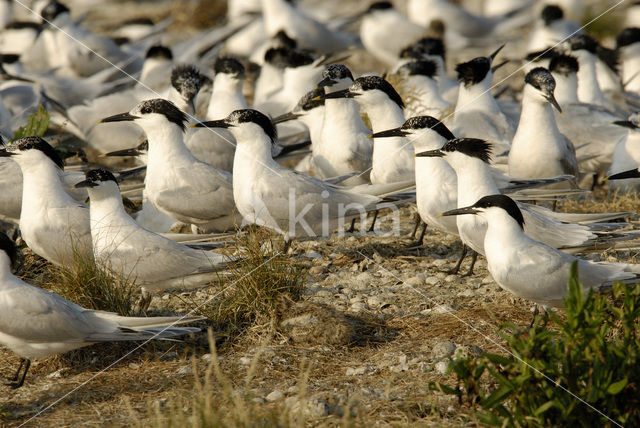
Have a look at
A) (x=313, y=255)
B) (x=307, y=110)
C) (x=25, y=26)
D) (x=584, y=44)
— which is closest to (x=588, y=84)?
(x=584, y=44)

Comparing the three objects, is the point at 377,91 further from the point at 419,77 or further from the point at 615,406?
the point at 615,406

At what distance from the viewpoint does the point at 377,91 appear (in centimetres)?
601

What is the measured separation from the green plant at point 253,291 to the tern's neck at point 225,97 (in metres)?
3.35

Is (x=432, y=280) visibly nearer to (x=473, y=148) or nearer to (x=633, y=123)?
(x=473, y=148)

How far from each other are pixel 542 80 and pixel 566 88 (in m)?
1.84

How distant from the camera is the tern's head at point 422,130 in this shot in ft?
17.3

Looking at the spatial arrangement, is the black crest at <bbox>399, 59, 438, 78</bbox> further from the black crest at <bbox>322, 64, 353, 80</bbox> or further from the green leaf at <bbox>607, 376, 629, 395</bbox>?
the green leaf at <bbox>607, 376, 629, 395</bbox>

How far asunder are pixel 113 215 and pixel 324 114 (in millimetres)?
2617

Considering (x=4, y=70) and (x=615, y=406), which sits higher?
(x=4, y=70)

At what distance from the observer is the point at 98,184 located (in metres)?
4.62

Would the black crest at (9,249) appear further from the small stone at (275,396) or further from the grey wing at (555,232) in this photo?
the grey wing at (555,232)

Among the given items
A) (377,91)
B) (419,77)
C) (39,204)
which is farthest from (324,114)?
(39,204)

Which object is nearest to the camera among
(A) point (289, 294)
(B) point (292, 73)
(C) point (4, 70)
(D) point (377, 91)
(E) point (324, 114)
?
(A) point (289, 294)

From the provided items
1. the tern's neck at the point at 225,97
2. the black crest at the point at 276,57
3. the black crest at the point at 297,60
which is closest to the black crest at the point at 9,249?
the tern's neck at the point at 225,97
